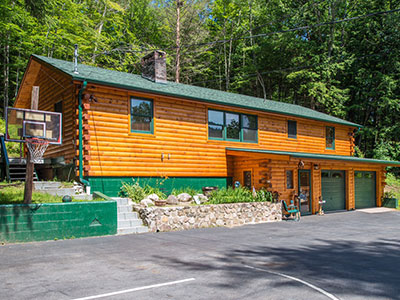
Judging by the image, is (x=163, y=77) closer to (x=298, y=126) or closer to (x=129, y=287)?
(x=298, y=126)

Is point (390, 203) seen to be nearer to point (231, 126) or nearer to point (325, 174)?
point (325, 174)

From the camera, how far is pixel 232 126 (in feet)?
59.3

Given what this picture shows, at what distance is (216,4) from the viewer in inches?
1490

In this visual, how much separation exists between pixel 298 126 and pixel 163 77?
894 centimetres

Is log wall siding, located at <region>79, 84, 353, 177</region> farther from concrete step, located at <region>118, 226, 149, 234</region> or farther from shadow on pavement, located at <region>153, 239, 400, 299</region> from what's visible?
shadow on pavement, located at <region>153, 239, 400, 299</region>

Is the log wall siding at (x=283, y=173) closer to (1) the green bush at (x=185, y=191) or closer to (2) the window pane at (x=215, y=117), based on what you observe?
(2) the window pane at (x=215, y=117)

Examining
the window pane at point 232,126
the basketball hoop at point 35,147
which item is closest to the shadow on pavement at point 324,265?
the basketball hoop at point 35,147

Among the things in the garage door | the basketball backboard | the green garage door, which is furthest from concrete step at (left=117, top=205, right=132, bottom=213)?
the garage door

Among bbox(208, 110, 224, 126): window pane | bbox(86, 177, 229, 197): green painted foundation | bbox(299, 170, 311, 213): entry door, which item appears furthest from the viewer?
bbox(299, 170, 311, 213): entry door

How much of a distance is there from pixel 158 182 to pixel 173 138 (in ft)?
6.89

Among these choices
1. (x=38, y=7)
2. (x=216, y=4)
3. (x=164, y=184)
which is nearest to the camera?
(x=164, y=184)

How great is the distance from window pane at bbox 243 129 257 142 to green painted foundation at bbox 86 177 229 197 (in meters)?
2.52

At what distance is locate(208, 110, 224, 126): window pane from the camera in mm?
17219

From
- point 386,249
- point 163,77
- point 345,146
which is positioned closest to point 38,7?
point 163,77
